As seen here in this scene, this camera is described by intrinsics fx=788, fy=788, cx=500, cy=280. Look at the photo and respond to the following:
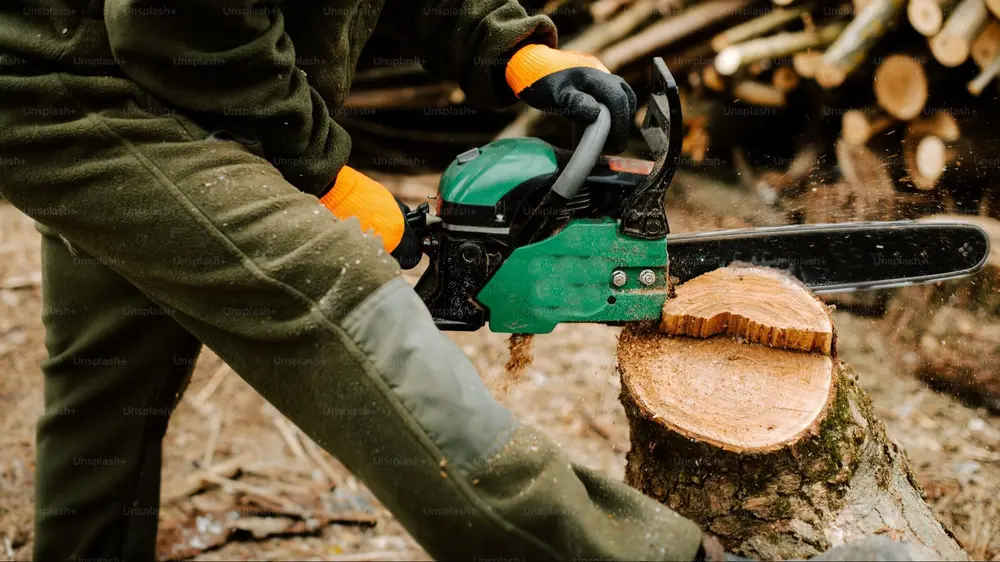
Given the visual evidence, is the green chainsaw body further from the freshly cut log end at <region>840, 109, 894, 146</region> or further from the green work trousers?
the freshly cut log end at <region>840, 109, 894, 146</region>

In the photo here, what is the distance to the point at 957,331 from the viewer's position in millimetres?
3016

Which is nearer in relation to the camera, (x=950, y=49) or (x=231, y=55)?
(x=231, y=55)

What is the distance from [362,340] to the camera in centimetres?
114

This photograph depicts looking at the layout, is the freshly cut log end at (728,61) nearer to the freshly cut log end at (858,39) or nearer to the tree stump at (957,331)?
the freshly cut log end at (858,39)

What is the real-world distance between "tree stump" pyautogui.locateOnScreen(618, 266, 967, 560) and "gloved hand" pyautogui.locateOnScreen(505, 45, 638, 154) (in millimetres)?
424

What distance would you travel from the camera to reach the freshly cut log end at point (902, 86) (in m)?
3.07

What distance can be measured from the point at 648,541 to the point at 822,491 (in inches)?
20.9

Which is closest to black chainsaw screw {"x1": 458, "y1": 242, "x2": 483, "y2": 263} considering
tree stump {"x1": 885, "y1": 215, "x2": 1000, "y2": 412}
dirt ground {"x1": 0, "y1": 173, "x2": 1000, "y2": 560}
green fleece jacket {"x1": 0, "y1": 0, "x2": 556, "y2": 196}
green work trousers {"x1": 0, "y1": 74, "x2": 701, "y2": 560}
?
green fleece jacket {"x1": 0, "y1": 0, "x2": 556, "y2": 196}

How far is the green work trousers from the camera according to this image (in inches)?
44.2

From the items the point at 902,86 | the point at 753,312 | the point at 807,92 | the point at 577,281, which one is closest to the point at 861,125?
the point at 902,86

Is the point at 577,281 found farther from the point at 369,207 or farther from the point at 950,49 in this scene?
the point at 950,49

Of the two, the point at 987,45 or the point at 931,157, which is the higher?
the point at 987,45

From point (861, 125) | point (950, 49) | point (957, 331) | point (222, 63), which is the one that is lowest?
point (957, 331)

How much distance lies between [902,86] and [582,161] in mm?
2178
